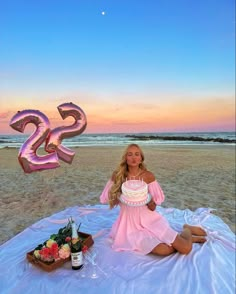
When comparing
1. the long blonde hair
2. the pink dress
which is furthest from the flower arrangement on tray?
the long blonde hair

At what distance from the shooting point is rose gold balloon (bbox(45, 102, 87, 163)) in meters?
3.16

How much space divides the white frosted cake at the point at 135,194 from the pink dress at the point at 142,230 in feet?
0.44

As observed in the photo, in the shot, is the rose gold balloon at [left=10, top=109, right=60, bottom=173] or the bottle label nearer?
the bottle label

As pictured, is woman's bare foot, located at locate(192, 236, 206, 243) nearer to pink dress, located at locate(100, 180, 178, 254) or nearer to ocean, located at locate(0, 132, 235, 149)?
pink dress, located at locate(100, 180, 178, 254)

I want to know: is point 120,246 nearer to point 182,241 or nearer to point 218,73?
point 182,241

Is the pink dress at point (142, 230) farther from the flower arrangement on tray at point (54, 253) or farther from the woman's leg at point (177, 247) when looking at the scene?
the flower arrangement on tray at point (54, 253)

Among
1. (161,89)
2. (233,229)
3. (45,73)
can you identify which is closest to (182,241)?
(233,229)

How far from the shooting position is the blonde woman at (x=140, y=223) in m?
2.92

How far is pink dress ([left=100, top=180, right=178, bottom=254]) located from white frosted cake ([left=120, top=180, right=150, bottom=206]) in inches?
5.3

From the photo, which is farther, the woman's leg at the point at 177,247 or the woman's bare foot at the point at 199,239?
the woman's bare foot at the point at 199,239

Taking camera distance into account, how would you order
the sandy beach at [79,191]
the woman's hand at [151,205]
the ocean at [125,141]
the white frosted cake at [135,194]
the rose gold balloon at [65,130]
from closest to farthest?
1. the white frosted cake at [135,194]
2. the woman's hand at [151,205]
3. the rose gold balloon at [65,130]
4. the sandy beach at [79,191]
5. the ocean at [125,141]

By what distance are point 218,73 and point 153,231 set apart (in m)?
11.8

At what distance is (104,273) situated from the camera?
2.60 metres

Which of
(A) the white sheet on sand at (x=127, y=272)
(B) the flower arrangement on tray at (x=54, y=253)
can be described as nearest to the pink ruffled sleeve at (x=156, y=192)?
(A) the white sheet on sand at (x=127, y=272)
